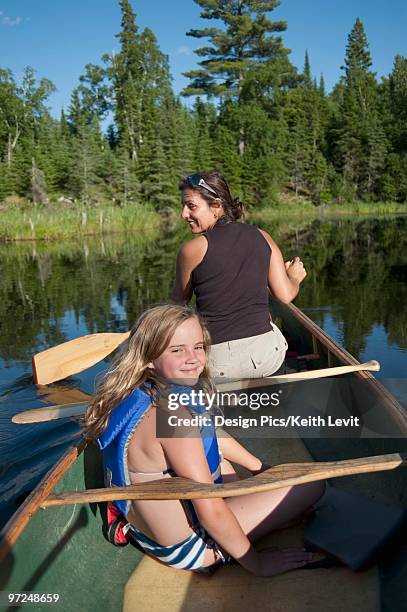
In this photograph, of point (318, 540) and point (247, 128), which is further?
point (247, 128)

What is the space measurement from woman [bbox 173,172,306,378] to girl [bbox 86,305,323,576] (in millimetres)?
790

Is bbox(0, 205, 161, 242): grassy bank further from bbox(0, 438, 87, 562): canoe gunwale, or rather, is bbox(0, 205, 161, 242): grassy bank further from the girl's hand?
the girl's hand

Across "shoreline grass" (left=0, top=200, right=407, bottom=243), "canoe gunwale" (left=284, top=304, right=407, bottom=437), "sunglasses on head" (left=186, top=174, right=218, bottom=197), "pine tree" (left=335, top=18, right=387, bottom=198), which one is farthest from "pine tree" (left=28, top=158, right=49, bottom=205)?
"sunglasses on head" (left=186, top=174, right=218, bottom=197)

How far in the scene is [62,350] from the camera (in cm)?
462

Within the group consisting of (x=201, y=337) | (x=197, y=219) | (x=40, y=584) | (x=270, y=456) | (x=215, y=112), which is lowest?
(x=270, y=456)

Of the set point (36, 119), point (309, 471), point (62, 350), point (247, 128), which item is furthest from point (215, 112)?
point (309, 471)

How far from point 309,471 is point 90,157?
3198 cm

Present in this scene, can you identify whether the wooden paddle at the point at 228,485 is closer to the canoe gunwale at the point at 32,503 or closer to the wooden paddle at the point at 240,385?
the canoe gunwale at the point at 32,503

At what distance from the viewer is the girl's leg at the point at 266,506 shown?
6.64 feet

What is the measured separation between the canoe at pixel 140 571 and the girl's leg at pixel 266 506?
0.16 metres

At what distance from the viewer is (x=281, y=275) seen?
297cm

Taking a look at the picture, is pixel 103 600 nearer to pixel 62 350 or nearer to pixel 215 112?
pixel 62 350

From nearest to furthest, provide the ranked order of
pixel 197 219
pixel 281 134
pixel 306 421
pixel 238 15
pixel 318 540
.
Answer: pixel 318 540 < pixel 197 219 < pixel 306 421 < pixel 238 15 < pixel 281 134

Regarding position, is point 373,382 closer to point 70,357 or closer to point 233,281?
point 233,281
